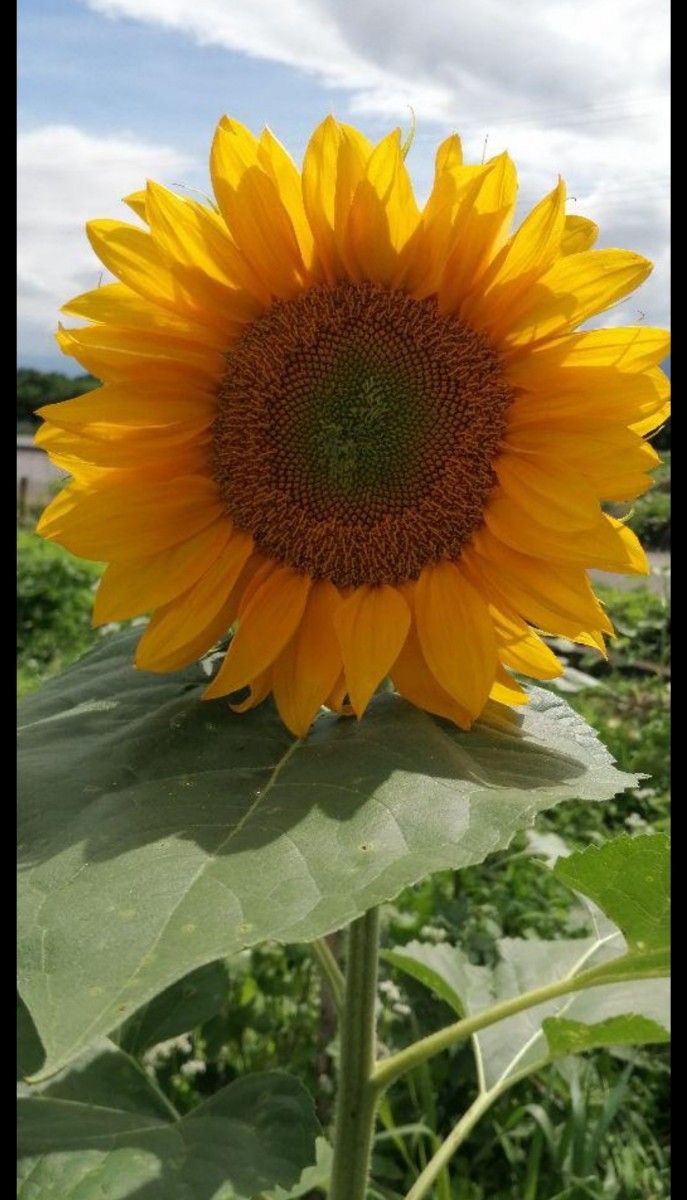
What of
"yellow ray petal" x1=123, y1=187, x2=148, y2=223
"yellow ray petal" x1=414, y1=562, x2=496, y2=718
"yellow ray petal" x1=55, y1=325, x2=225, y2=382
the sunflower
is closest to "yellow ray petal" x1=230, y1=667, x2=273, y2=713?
the sunflower

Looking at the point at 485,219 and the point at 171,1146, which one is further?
the point at 171,1146

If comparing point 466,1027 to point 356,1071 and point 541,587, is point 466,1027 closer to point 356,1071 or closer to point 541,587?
point 356,1071

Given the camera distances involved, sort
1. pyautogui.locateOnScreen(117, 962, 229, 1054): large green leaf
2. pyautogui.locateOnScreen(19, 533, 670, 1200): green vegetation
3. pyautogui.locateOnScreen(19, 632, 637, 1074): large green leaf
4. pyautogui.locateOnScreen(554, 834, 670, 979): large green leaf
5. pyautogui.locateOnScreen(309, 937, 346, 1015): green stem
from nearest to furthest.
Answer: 1. pyautogui.locateOnScreen(19, 632, 637, 1074): large green leaf
2. pyautogui.locateOnScreen(554, 834, 670, 979): large green leaf
3. pyautogui.locateOnScreen(309, 937, 346, 1015): green stem
4. pyautogui.locateOnScreen(117, 962, 229, 1054): large green leaf
5. pyautogui.locateOnScreen(19, 533, 670, 1200): green vegetation

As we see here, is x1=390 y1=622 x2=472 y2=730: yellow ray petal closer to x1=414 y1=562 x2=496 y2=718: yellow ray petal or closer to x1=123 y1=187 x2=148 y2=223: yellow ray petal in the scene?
x1=414 y1=562 x2=496 y2=718: yellow ray petal

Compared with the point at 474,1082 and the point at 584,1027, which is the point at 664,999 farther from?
the point at 474,1082

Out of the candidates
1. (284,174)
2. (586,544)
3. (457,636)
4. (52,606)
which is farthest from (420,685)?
(52,606)

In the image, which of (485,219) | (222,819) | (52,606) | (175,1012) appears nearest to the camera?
(222,819)

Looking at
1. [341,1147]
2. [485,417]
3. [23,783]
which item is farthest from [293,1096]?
[485,417]
